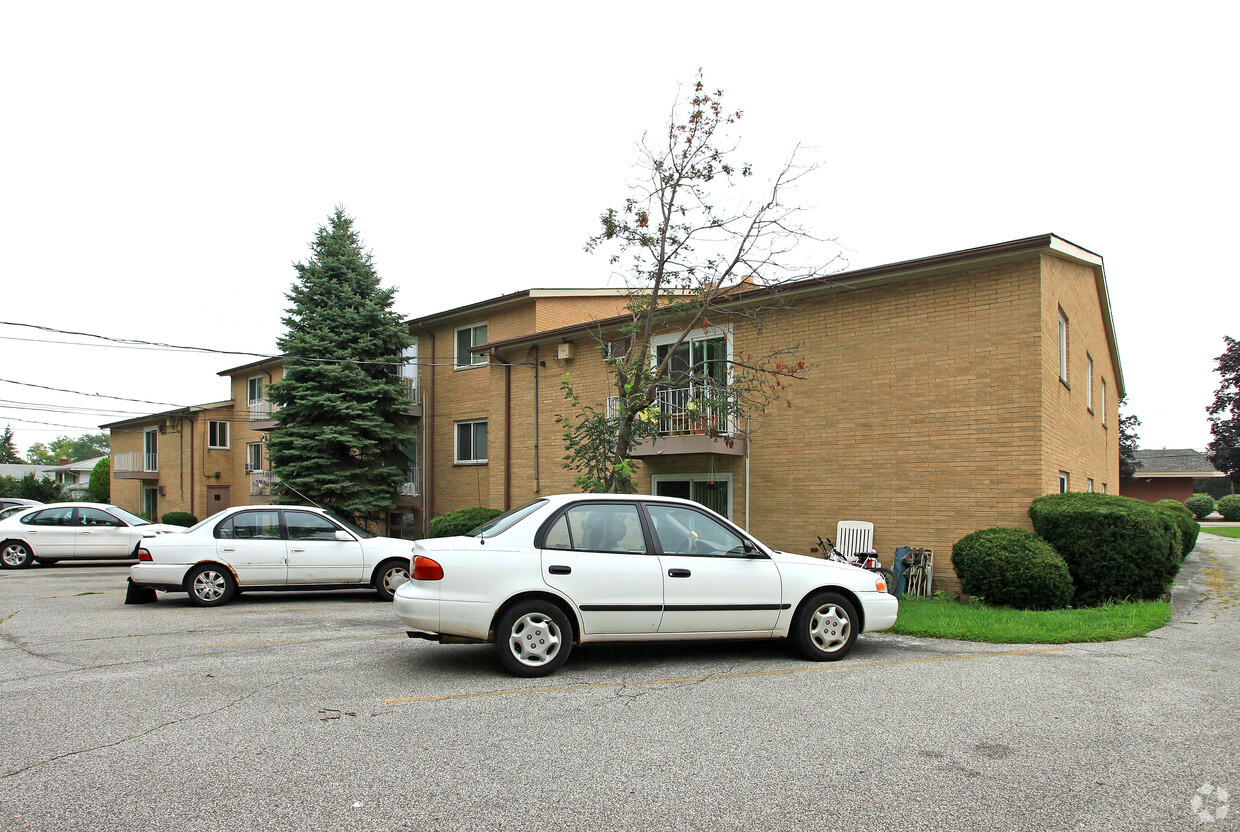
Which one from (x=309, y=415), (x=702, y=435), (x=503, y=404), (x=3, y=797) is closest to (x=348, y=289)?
(x=309, y=415)

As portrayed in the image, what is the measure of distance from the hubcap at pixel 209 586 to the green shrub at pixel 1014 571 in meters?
9.94

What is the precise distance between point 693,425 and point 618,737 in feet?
33.5

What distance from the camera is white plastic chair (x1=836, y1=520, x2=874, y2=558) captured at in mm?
12969

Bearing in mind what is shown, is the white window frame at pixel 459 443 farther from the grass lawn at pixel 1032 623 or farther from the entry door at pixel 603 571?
the entry door at pixel 603 571

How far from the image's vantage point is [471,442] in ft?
74.4

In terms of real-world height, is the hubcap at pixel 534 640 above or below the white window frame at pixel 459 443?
below

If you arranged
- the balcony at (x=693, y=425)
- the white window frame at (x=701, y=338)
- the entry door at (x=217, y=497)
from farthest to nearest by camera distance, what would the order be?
the entry door at (x=217, y=497) → the white window frame at (x=701, y=338) → the balcony at (x=693, y=425)

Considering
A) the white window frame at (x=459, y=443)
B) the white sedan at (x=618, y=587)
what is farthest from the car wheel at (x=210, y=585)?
the white window frame at (x=459, y=443)

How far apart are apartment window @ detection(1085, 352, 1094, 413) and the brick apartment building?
2.7 inches

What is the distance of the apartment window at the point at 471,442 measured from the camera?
22.3 metres

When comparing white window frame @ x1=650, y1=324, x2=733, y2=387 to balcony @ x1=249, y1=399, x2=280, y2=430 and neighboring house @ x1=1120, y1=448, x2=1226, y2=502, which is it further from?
neighboring house @ x1=1120, y1=448, x2=1226, y2=502

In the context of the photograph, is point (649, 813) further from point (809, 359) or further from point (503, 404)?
point (503, 404)

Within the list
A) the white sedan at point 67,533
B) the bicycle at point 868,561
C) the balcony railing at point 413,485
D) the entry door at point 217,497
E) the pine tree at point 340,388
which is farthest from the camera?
the entry door at point 217,497

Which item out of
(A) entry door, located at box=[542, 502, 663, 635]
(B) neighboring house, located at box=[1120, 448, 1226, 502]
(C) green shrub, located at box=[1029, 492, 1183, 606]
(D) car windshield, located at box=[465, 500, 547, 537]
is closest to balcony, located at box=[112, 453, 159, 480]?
(D) car windshield, located at box=[465, 500, 547, 537]
